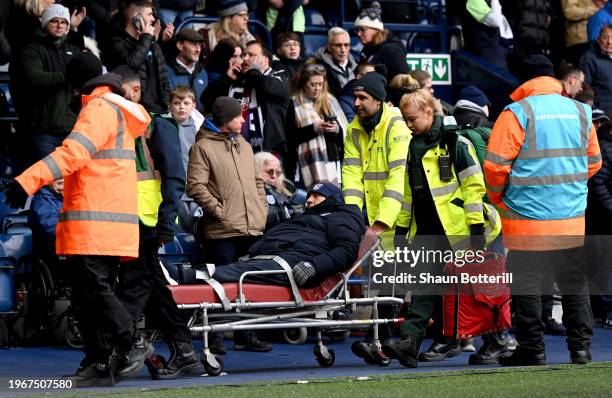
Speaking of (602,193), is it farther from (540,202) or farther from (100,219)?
(100,219)

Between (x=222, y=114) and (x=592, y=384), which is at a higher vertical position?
(x=222, y=114)

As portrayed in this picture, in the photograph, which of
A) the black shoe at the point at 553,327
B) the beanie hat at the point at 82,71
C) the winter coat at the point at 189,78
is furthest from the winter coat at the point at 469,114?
the beanie hat at the point at 82,71

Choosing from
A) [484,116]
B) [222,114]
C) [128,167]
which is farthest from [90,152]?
[484,116]

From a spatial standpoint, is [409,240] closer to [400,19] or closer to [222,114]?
[222,114]

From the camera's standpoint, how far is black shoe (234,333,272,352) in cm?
1193

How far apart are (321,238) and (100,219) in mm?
2425

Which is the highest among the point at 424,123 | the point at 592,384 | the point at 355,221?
the point at 424,123

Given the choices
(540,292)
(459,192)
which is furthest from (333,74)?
(540,292)

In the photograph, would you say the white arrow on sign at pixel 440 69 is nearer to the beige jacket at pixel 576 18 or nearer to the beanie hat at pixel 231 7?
the beige jacket at pixel 576 18

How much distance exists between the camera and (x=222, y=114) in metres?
11.6

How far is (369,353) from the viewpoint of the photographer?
428 inches

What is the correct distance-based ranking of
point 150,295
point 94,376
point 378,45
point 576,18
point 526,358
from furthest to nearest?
point 576,18
point 378,45
point 526,358
point 150,295
point 94,376

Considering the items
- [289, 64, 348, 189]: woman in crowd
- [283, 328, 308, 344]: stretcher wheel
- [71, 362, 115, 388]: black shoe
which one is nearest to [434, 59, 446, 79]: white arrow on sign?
[289, 64, 348, 189]: woman in crowd

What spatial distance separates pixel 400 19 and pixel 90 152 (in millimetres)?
9992
